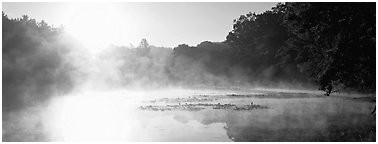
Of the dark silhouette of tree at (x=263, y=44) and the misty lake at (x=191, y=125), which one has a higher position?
the dark silhouette of tree at (x=263, y=44)

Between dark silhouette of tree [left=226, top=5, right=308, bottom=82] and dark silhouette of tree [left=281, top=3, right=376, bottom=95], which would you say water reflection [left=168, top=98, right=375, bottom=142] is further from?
dark silhouette of tree [left=226, top=5, right=308, bottom=82]

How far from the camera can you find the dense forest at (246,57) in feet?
51.3

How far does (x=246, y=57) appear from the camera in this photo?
2822 inches

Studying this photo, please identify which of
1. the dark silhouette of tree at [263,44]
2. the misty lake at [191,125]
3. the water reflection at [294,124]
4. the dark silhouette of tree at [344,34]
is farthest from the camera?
the dark silhouette of tree at [263,44]

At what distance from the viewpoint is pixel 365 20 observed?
49.1 ft

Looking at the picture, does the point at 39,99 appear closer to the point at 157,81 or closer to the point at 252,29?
the point at 157,81

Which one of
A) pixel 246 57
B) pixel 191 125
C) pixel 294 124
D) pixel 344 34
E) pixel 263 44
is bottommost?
pixel 191 125

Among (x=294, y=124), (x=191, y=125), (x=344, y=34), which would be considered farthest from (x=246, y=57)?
(x=344, y=34)

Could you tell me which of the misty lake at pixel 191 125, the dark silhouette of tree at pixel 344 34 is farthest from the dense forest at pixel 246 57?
the misty lake at pixel 191 125

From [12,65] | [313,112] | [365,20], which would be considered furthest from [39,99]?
[365,20]

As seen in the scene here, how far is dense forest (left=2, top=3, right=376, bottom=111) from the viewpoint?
51.3 feet

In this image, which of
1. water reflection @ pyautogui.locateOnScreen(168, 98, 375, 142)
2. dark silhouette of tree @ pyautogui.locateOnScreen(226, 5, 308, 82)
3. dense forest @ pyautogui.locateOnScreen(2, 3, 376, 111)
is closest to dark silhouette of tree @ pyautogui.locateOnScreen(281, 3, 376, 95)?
dense forest @ pyautogui.locateOnScreen(2, 3, 376, 111)

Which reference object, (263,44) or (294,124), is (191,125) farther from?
(263,44)

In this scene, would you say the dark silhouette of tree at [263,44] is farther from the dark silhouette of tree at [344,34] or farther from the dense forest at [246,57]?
the dark silhouette of tree at [344,34]
